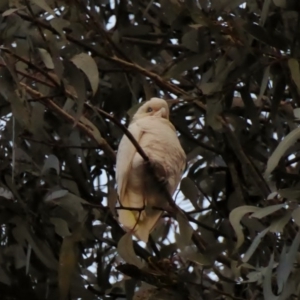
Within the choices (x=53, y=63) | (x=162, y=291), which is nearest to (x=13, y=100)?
(x=53, y=63)

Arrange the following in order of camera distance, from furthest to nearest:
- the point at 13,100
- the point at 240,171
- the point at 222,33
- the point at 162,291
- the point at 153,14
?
the point at 153,14 < the point at 240,171 < the point at 222,33 < the point at 162,291 < the point at 13,100

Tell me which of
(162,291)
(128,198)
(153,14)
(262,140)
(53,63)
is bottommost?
(162,291)

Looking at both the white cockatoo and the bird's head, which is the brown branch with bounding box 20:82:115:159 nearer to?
the white cockatoo

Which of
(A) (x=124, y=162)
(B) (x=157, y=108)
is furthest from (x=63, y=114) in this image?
(B) (x=157, y=108)

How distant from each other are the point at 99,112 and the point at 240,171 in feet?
1.63

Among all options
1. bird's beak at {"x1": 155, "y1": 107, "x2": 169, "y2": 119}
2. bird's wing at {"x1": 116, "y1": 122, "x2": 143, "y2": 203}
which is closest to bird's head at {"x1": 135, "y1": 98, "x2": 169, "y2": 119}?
bird's beak at {"x1": 155, "y1": 107, "x2": 169, "y2": 119}

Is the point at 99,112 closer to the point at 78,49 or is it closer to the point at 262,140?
the point at 78,49

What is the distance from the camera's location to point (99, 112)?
1.62 meters

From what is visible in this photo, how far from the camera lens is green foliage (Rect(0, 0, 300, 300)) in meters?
1.55

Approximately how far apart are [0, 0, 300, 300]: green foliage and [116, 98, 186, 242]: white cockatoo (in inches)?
1.6

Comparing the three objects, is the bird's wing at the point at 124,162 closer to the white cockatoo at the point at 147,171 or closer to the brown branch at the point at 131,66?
the white cockatoo at the point at 147,171

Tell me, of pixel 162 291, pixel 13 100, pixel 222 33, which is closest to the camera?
pixel 13 100

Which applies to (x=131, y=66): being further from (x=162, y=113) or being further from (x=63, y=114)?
(x=63, y=114)

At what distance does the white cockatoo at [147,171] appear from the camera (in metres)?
1.69
